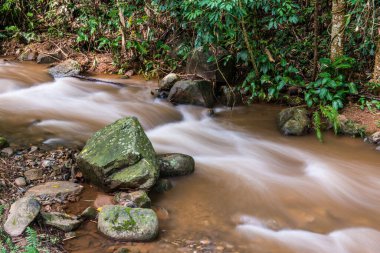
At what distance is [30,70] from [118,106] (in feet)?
9.93

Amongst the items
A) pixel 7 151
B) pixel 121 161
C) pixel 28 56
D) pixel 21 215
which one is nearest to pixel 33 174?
pixel 7 151

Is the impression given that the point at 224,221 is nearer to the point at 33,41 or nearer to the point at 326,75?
the point at 326,75

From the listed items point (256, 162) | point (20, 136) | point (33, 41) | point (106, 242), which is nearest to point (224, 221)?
point (106, 242)

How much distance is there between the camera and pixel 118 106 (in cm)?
686

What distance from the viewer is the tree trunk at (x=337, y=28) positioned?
6059 mm

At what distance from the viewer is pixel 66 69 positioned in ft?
27.8

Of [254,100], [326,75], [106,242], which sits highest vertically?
[326,75]

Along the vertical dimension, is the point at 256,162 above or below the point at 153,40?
below

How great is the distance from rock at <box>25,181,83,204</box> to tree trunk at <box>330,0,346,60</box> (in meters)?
4.69

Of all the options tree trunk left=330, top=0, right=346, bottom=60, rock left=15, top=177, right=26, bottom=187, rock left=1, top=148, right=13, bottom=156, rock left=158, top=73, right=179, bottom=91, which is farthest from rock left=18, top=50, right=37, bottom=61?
tree trunk left=330, top=0, right=346, bottom=60

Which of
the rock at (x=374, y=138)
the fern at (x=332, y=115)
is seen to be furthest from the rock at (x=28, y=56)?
the rock at (x=374, y=138)

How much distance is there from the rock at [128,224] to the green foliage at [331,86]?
3762 mm

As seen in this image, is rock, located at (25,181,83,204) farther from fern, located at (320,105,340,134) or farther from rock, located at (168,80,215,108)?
fern, located at (320,105,340,134)

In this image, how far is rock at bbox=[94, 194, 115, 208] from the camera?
367 cm
